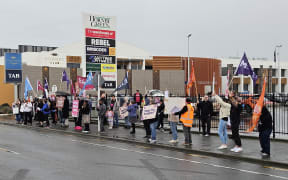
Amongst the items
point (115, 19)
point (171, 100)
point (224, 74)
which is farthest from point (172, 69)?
point (171, 100)

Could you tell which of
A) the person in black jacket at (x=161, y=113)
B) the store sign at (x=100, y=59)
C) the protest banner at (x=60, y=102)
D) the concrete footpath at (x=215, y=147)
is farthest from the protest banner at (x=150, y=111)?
the protest banner at (x=60, y=102)

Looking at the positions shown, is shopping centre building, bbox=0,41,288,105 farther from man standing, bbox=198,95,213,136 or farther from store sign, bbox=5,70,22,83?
man standing, bbox=198,95,213,136

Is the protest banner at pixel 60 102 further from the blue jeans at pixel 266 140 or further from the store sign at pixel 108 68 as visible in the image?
the blue jeans at pixel 266 140

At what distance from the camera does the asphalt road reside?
874cm

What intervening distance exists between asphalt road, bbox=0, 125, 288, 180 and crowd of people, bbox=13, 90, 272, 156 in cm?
128

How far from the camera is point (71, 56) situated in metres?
53.0

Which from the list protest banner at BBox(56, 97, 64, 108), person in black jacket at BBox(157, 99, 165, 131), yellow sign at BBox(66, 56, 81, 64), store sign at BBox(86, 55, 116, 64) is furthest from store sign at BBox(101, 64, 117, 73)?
yellow sign at BBox(66, 56, 81, 64)

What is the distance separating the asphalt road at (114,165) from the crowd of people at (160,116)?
4.21 ft

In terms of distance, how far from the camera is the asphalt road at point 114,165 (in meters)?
8.74

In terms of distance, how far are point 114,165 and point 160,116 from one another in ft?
29.6

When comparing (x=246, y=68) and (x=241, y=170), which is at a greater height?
(x=246, y=68)

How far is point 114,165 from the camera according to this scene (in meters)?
10.1

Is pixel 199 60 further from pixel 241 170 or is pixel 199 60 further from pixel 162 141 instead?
pixel 241 170

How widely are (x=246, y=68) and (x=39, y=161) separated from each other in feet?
37.2
